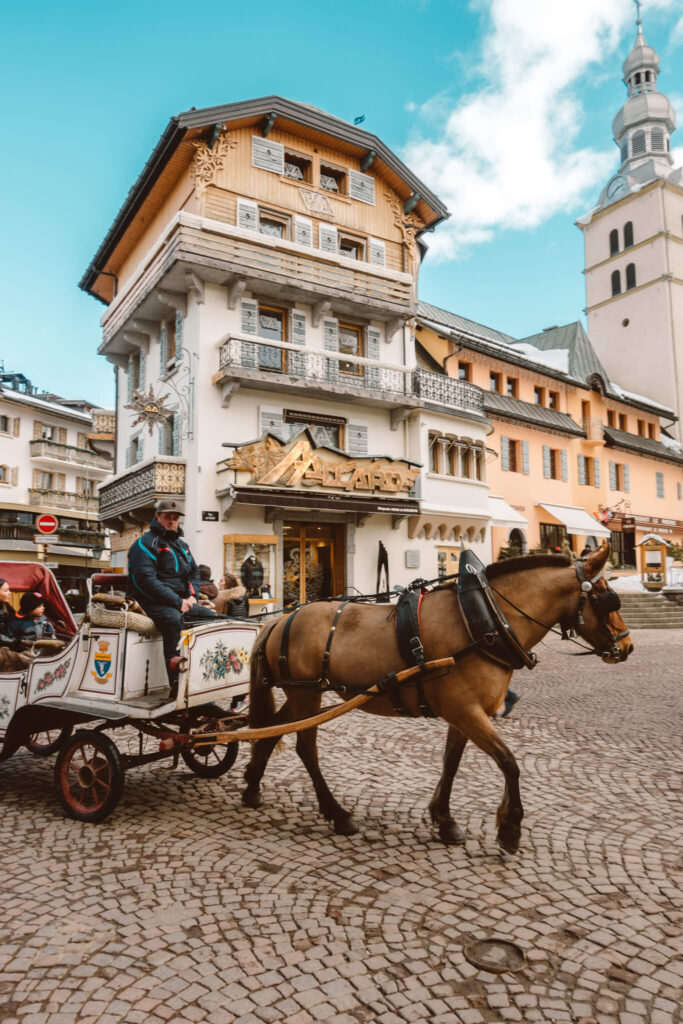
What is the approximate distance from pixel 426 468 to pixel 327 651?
59.9ft

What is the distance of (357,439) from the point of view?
70.6 feet

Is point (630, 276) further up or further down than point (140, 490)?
further up

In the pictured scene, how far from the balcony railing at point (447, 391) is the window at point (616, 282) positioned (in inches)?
1176

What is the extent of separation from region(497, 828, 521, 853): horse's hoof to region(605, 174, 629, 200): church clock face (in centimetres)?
5406

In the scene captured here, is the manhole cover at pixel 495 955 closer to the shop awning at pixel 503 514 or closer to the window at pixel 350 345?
the window at pixel 350 345

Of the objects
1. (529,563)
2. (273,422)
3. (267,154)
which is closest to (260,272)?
(273,422)

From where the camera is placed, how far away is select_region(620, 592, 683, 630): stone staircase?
23.2 metres

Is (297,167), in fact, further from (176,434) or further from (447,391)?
(176,434)

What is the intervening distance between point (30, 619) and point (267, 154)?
1885cm

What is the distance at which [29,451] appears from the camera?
42.5m

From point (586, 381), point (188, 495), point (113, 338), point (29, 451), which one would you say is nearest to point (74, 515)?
point (29, 451)

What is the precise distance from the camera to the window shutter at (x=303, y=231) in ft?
68.2

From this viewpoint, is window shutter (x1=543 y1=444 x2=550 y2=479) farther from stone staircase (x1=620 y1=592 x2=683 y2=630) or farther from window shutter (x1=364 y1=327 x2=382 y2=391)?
window shutter (x1=364 y1=327 x2=382 y2=391)

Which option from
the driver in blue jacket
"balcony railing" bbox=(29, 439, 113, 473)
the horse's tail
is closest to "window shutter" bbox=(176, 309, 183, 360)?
the driver in blue jacket
